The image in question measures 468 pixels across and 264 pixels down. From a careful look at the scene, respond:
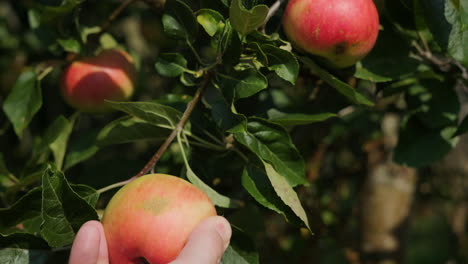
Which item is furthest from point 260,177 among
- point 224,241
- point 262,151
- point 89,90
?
point 89,90

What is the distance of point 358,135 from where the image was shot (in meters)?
2.03

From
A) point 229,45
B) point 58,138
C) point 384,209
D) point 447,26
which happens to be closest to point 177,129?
point 229,45

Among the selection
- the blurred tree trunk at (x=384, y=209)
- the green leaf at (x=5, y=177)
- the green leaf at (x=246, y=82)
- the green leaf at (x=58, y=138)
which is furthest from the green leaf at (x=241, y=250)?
the blurred tree trunk at (x=384, y=209)

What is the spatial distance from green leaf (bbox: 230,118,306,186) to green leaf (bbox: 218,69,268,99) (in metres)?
0.07

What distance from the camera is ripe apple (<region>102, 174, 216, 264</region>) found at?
742 millimetres

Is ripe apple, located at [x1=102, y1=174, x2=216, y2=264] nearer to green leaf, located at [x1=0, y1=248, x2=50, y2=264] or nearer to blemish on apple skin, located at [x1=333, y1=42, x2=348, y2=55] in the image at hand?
green leaf, located at [x1=0, y1=248, x2=50, y2=264]

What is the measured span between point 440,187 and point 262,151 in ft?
7.24

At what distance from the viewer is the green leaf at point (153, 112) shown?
853 millimetres

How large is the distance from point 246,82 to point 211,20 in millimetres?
129

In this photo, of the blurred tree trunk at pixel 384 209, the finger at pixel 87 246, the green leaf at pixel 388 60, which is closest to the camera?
the finger at pixel 87 246

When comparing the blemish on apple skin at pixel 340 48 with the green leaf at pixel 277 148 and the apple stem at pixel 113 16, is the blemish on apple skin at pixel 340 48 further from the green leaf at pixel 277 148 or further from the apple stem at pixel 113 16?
the apple stem at pixel 113 16

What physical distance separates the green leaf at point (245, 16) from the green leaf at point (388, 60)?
0.27 metres

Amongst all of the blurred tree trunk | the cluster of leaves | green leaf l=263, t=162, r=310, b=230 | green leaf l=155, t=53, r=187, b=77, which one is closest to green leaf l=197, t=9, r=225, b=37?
the cluster of leaves

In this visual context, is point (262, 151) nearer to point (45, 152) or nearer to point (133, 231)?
point (133, 231)
